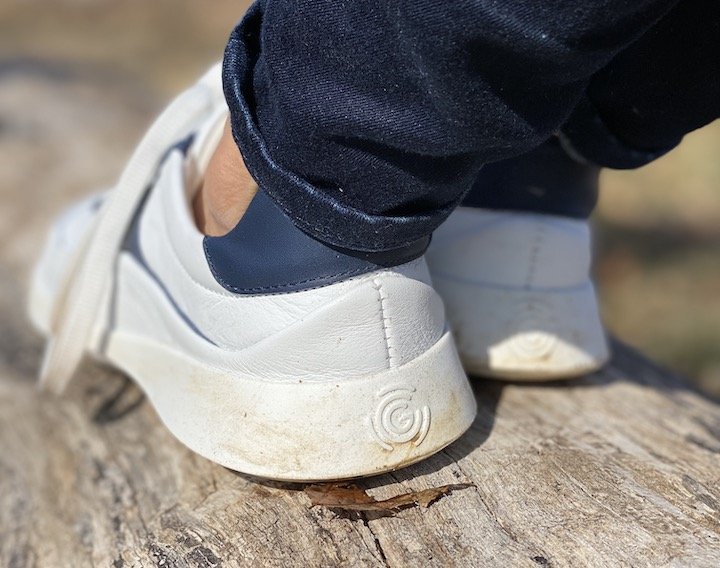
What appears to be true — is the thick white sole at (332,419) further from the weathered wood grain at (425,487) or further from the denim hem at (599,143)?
the denim hem at (599,143)

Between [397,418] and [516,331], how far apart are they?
0.33m

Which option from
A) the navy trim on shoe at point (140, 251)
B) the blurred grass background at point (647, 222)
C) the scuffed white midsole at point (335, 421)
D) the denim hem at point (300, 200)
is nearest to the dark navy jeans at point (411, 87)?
the denim hem at point (300, 200)

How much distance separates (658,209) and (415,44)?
9.69 ft

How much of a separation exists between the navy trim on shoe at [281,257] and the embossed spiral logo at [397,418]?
5.4 inches

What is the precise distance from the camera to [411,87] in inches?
26.5

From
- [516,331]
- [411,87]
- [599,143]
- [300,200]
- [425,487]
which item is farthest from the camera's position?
[516,331]

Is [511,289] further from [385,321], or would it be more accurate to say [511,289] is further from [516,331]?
[385,321]

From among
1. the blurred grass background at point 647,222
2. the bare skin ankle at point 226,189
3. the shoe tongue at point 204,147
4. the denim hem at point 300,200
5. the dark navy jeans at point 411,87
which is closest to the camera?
the dark navy jeans at point 411,87

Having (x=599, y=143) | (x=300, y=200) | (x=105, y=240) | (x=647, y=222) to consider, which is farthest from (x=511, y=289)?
(x=647, y=222)

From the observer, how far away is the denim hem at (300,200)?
0.78 meters

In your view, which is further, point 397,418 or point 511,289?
point 511,289

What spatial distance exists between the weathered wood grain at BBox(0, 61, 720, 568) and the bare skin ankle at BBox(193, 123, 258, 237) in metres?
0.31

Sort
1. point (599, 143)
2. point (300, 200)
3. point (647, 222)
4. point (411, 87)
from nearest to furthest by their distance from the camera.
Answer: point (411, 87) → point (300, 200) → point (599, 143) → point (647, 222)

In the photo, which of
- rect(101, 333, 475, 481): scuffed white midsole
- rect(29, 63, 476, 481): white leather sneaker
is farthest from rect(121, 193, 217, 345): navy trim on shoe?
rect(101, 333, 475, 481): scuffed white midsole
